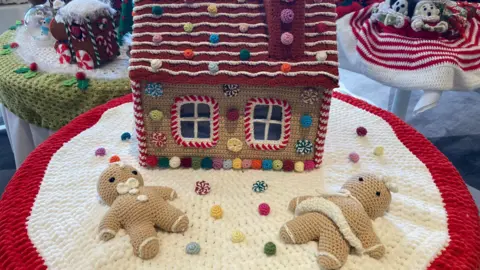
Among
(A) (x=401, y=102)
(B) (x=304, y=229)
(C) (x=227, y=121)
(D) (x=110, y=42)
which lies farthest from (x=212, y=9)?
(A) (x=401, y=102)

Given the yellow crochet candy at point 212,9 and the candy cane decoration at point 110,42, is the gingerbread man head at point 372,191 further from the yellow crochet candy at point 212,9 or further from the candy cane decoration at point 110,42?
the candy cane decoration at point 110,42

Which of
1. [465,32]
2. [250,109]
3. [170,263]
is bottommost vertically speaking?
[170,263]

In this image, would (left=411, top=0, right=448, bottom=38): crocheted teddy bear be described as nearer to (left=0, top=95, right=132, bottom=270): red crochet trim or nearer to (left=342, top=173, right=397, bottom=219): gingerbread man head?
(left=342, top=173, right=397, bottom=219): gingerbread man head

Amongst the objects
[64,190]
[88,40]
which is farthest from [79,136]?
[88,40]

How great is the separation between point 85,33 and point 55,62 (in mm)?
134

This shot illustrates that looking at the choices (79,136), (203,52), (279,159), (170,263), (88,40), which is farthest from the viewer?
(88,40)

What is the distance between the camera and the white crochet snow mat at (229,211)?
67 centimetres

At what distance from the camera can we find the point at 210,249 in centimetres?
70

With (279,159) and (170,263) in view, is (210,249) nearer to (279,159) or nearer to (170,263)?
(170,263)

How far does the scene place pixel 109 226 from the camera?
0.70 m

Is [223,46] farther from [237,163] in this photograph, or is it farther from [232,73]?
[237,163]

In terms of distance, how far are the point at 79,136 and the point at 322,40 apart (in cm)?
59

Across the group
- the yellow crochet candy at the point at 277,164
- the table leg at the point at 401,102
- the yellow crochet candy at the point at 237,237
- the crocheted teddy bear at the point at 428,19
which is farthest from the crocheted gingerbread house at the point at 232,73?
the table leg at the point at 401,102

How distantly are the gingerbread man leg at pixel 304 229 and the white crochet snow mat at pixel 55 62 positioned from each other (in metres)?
0.74
